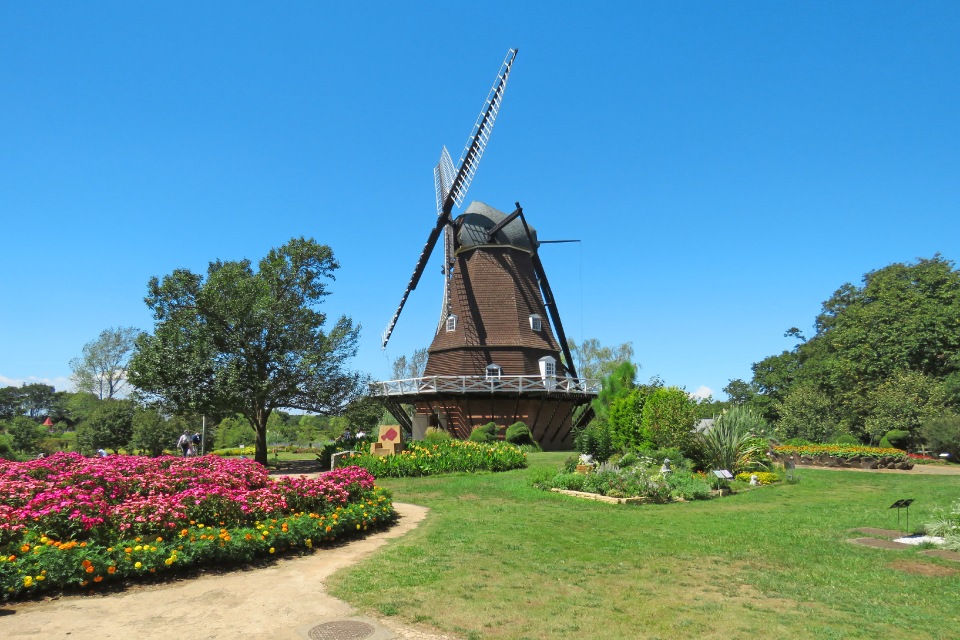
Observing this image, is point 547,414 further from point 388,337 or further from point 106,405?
point 106,405

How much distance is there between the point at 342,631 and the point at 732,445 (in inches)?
591

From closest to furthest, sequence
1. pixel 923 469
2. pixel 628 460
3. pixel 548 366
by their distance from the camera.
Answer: pixel 628 460, pixel 923 469, pixel 548 366

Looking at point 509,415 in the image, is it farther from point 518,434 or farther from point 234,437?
point 234,437

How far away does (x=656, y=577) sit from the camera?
6703mm

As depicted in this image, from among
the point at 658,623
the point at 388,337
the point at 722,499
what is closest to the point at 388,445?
the point at 722,499

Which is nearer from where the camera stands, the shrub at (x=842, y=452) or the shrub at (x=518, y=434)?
the shrub at (x=842, y=452)

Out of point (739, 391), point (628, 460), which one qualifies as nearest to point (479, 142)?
point (628, 460)

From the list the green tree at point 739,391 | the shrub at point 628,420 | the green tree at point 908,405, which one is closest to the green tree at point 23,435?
the shrub at point 628,420

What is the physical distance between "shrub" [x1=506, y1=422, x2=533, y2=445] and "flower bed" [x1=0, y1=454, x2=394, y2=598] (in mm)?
17617

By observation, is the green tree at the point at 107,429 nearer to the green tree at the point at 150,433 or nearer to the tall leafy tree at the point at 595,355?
the green tree at the point at 150,433

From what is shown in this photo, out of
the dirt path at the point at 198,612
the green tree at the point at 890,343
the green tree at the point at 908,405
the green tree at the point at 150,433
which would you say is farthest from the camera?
the green tree at the point at 890,343

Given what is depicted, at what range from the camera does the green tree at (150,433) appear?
30.2m

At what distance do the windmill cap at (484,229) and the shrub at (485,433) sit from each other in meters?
10.9

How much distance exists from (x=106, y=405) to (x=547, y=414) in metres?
24.3
